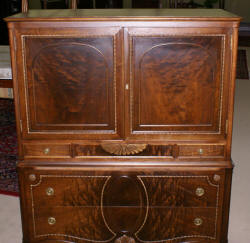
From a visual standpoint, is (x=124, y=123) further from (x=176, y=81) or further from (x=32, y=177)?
(x=32, y=177)

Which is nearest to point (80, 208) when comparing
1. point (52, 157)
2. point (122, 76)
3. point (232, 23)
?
point (52, 157)

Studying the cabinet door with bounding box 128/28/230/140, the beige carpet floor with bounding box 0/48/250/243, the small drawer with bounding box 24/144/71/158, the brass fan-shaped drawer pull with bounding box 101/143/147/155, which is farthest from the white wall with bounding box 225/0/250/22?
the small drawer with bounding box 24/144/71/158

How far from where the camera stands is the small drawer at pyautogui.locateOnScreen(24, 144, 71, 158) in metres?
2.10

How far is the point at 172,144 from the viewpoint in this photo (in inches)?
81.7

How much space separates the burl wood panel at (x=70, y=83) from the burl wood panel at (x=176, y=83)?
140mm

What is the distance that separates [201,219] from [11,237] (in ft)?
3.95

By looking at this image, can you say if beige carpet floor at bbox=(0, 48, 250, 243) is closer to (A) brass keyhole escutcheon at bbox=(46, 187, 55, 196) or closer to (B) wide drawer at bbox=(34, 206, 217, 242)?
(B) wide drawer at bbox=(34, 206, 217, 242)

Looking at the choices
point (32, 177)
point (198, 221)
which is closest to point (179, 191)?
point (198, 221)

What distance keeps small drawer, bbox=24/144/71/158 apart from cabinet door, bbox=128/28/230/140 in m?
0.38

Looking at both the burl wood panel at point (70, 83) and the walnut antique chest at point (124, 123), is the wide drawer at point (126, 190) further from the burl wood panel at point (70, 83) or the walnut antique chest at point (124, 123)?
the burl wood panel at point (70, 83)

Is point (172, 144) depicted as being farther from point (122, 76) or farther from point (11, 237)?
point (11, 237)

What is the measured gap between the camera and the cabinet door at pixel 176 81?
1.91 metres

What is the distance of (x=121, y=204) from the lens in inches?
86.0

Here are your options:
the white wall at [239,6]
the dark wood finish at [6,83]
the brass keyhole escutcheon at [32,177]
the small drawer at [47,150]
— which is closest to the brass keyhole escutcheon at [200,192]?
the small drawer at [47,150]
